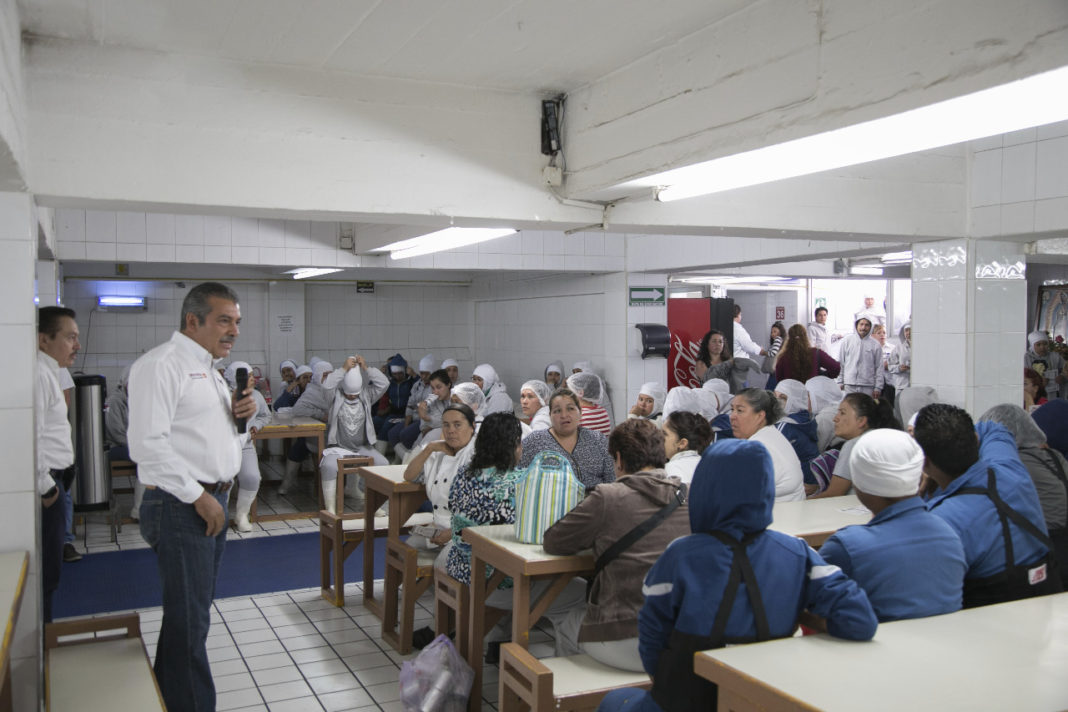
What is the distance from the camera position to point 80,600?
5.45m

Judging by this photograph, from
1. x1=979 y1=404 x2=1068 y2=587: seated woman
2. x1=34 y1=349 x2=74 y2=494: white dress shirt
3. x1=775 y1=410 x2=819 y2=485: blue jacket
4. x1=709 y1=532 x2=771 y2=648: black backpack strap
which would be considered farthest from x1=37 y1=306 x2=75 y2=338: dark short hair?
x1=979 y1=404 x2=1068 y2=587: seated woman

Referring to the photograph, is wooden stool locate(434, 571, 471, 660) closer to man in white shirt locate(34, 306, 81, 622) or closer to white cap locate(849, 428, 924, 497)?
man in white shirt locate(34, 306, 81, 622)

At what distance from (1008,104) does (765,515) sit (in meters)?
1.30

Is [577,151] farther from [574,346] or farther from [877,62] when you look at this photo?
[574,346]

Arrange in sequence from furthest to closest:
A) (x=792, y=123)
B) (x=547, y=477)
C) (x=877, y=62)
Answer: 1. (x=547, y=477)
2. (x=792, y=123)
3. (x=877, y=62)

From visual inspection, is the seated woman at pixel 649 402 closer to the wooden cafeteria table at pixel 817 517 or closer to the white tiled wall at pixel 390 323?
the wooden cafeteria table at pixel 817 517

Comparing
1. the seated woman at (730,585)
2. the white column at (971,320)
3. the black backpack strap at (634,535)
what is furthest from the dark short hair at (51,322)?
the white column at (971,320)

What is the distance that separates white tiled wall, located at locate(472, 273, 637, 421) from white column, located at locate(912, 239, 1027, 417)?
4.01 m

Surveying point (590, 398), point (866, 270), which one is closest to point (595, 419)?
point (590, 398)

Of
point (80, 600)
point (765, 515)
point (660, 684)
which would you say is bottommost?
point (80, 600)

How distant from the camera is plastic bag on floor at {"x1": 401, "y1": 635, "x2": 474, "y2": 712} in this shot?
3.70m

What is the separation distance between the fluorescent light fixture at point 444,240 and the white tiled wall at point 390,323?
4494mm

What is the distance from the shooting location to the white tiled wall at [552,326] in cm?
898

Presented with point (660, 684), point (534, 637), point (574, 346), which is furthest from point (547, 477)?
point (574, 346)
